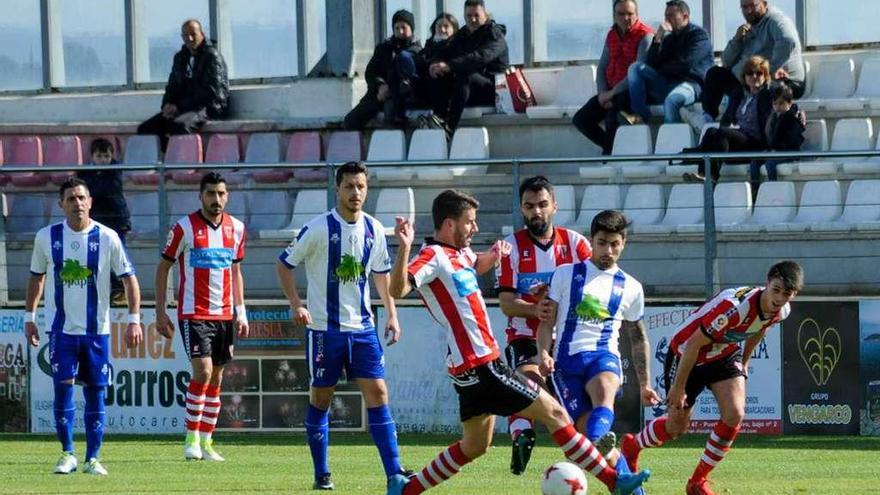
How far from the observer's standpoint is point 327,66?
22031 millimetres

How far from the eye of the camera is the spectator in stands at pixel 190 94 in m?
21.5

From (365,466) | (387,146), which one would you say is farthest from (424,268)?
(387,146)

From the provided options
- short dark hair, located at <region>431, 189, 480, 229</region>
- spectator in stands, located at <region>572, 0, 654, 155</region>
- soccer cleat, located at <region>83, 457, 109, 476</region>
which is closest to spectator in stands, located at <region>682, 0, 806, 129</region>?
spectator in stands, located at <region>572, 0, 654, 155</region>

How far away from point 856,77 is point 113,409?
8266 millimetres

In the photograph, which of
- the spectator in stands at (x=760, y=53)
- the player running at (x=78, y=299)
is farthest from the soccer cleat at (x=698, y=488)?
the spectator in stands at (x=760, y=53)

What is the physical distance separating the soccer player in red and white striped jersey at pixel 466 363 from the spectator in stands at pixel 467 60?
9818 millimetres

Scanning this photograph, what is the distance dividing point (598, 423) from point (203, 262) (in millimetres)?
4769

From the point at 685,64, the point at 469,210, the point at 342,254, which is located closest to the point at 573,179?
the point at 685,64

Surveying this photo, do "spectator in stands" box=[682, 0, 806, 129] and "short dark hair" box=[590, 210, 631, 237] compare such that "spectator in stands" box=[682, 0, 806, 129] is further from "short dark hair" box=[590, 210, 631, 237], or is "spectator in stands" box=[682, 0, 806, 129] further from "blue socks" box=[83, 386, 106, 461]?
"short dark hair" box=[590, 210, 631, 237]

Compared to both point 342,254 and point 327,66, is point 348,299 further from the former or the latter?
point 327,66

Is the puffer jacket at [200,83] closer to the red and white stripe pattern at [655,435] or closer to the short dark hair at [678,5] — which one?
the short dark hair at [678,5]

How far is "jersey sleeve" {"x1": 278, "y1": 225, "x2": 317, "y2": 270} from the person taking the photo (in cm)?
1198

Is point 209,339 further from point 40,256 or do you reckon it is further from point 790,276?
point 790,276

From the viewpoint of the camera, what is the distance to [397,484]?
1030 centimetres
